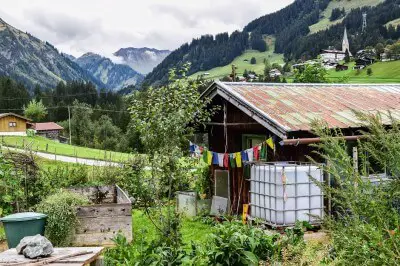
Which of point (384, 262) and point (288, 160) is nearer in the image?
point (384, 262)

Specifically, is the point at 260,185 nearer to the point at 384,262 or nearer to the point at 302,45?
the point at 384,262

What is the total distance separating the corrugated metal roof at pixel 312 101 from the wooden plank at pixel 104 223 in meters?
4.52

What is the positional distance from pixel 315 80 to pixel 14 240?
30.3 metres

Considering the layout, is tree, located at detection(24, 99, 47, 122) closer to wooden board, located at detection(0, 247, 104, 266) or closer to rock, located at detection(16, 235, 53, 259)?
wooden board, located at detection(0, 247, 104, 266)

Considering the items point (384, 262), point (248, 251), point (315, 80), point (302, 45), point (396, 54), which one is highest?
point (302, 45)

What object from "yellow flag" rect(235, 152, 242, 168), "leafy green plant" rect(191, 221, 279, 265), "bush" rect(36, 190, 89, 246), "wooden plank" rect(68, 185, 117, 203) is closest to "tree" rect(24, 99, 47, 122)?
"wooden plank" rect(68, 185, 117, 203)

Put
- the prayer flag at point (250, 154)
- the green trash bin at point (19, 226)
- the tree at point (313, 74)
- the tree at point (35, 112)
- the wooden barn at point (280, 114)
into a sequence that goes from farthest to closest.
A: the tree at point (35, 112) < the tree at point (313, 74) < the prayer flag at point (250, 154) < the wooden barn at point (280, 114) < the green trash bin at point (19, 226)

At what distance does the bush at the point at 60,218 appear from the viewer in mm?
10462

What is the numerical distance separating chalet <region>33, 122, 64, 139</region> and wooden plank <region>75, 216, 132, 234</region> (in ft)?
233

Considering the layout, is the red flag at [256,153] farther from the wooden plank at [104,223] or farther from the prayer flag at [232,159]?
the wooden plank at [104,223]

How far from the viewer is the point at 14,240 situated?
9.91 metres

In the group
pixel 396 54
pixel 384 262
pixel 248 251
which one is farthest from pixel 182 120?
pixel 396 54

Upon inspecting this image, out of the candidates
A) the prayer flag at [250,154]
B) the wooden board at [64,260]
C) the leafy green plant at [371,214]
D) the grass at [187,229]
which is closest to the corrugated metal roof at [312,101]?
the prayer flag at [250,154]

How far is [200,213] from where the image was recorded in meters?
14.4
